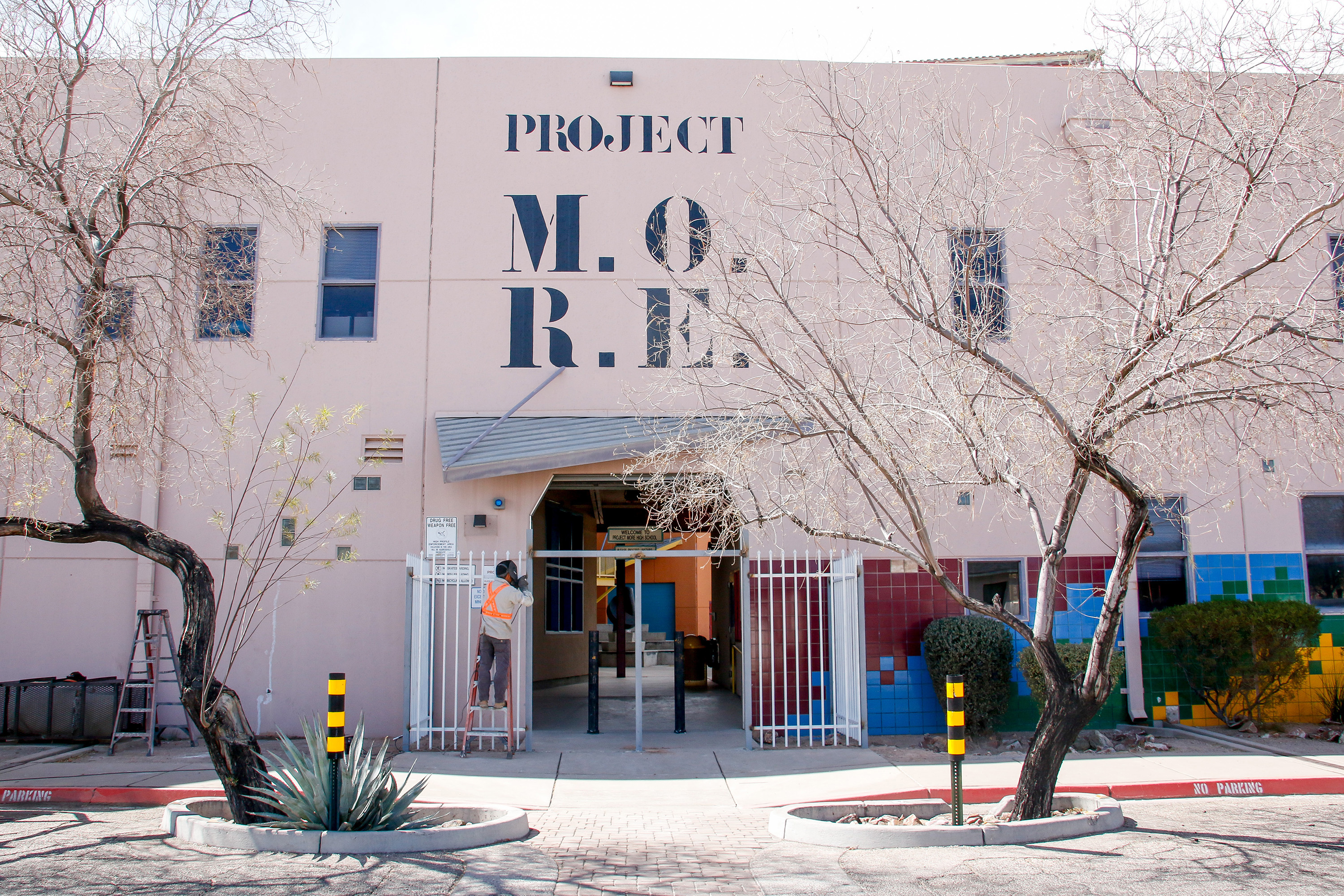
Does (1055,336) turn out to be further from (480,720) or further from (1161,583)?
(480,720)

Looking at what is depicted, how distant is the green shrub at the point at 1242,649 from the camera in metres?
10.5

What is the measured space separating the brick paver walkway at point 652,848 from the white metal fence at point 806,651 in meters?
2.75

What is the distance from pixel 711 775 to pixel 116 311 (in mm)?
6544

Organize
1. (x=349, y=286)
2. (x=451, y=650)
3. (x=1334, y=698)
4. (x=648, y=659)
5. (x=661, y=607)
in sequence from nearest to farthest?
(x=451, y=650), (x=1334, y=698), (x=349, y=286), (x=648, y=659), (x=661, y=607)

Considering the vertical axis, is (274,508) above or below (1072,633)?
above

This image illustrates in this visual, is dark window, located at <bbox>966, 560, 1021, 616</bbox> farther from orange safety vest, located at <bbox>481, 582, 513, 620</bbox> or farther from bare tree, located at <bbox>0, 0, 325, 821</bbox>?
bare tree, located at <bbox>0, 0, 325, 821</bbox>

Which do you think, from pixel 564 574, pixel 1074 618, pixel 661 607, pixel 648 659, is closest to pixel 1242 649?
pixel 1074 618

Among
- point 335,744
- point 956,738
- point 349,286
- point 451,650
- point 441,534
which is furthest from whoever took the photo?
point 349,286

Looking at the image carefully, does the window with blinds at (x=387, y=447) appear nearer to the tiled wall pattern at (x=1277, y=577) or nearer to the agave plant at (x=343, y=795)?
the agave plant at (x=343, y=795)

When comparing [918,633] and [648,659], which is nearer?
[918,633]

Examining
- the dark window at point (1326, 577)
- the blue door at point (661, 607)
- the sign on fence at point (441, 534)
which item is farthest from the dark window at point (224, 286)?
the blue door at point (661, 607)

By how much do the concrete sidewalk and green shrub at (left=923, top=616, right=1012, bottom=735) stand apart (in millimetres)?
621

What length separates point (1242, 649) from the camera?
10.5 metres

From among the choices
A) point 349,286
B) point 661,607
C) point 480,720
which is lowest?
point 480,720
